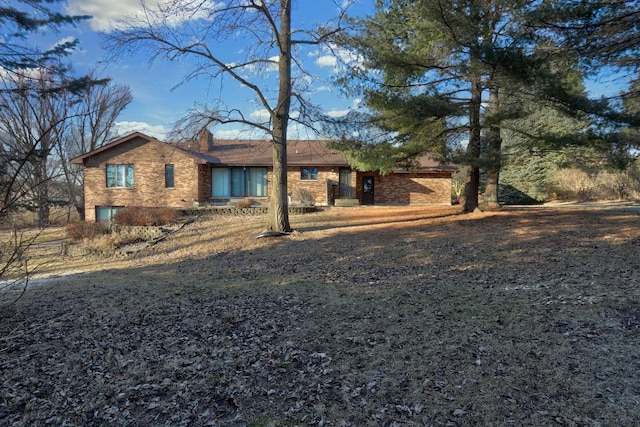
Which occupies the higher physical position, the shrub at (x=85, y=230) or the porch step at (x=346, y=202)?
the porch step at (x=346, y=202)

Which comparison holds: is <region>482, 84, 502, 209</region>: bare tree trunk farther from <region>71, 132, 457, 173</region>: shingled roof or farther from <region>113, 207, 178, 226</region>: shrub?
<region>113, 207, 178, 226</region>: shrub

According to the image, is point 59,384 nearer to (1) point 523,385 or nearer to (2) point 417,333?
(2) point 417,333

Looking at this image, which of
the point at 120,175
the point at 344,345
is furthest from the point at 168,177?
the point at 344,345

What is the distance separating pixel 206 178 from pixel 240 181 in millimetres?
2033

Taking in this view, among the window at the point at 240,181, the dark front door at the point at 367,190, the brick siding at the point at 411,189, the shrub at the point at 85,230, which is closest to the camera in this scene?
the shrub at the point at 85,230

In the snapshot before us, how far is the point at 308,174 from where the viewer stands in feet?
75.9

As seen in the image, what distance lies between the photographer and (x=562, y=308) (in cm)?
466

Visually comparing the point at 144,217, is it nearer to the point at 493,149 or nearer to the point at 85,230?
the point at 85,230

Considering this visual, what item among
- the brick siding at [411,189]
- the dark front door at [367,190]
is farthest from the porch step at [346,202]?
the dark front door at [367,190]

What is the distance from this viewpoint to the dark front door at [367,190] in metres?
24.5

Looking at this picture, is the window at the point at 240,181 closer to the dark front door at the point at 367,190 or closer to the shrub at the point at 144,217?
the shrub at the point at 144,217

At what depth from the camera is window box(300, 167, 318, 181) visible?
909 inches

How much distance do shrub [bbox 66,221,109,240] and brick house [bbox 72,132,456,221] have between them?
548 centimetres

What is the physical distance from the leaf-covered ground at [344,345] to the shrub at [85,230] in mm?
9226
